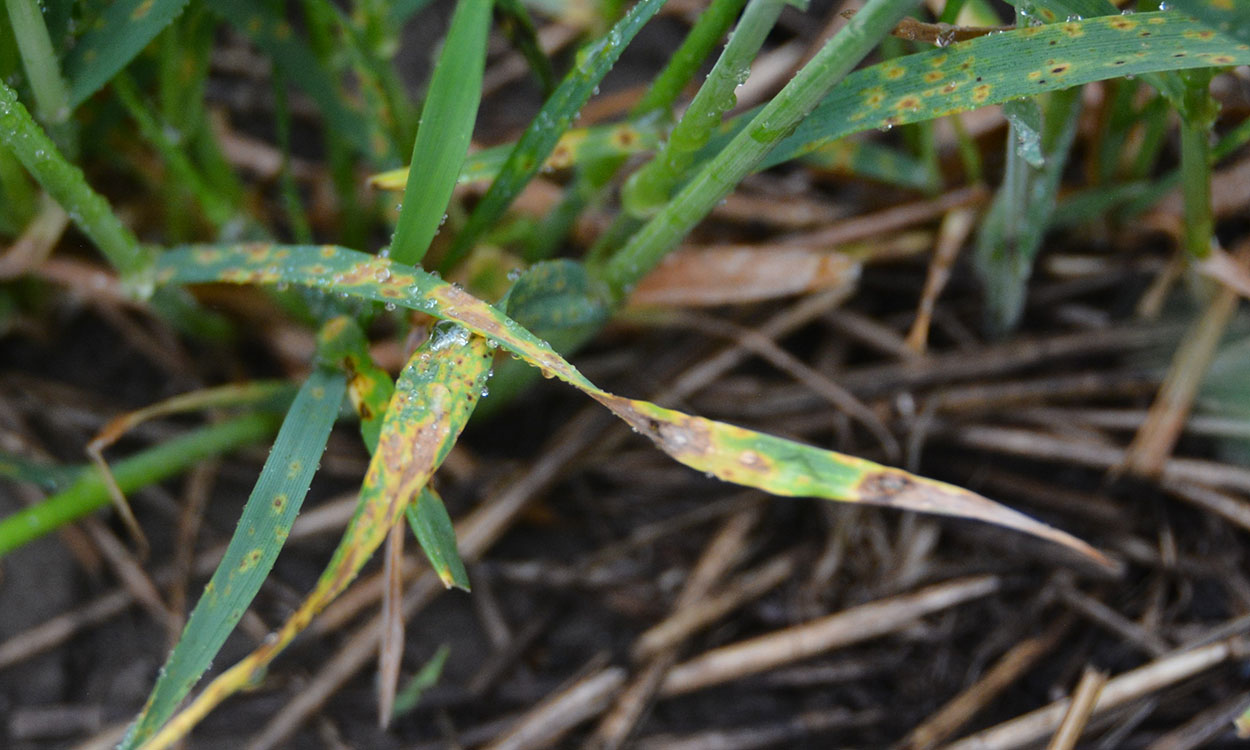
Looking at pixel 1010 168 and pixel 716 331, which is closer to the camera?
pixel 1010 168

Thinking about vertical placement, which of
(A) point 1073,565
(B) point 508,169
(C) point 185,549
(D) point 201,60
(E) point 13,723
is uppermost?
(D) point 201,60

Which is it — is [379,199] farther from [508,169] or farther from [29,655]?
[29,655]

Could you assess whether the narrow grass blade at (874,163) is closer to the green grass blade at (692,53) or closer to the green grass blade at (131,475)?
the green grass blade at (692,53)

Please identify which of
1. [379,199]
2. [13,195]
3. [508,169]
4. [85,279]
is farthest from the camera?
[379,199]

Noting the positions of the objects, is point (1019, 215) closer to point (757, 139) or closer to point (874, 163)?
point (874, 163)

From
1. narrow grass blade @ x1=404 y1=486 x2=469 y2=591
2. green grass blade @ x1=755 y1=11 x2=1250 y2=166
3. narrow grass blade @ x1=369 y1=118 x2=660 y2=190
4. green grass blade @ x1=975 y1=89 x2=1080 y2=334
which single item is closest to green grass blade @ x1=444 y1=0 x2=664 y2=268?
narrow grass blade @ x1=369 y1=118 x2=660 y2=190

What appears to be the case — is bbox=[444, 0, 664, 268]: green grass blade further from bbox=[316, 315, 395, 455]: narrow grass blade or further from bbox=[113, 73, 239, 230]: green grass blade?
bbox=[113, 73, 239, 230]: green grass blade

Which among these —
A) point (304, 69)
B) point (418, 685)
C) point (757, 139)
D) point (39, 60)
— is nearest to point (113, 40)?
point (39, 60)

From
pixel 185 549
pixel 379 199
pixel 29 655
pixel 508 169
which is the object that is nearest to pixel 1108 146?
pixel 508 169

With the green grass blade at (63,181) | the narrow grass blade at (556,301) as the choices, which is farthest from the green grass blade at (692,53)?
the green grass blade at (63,181)
